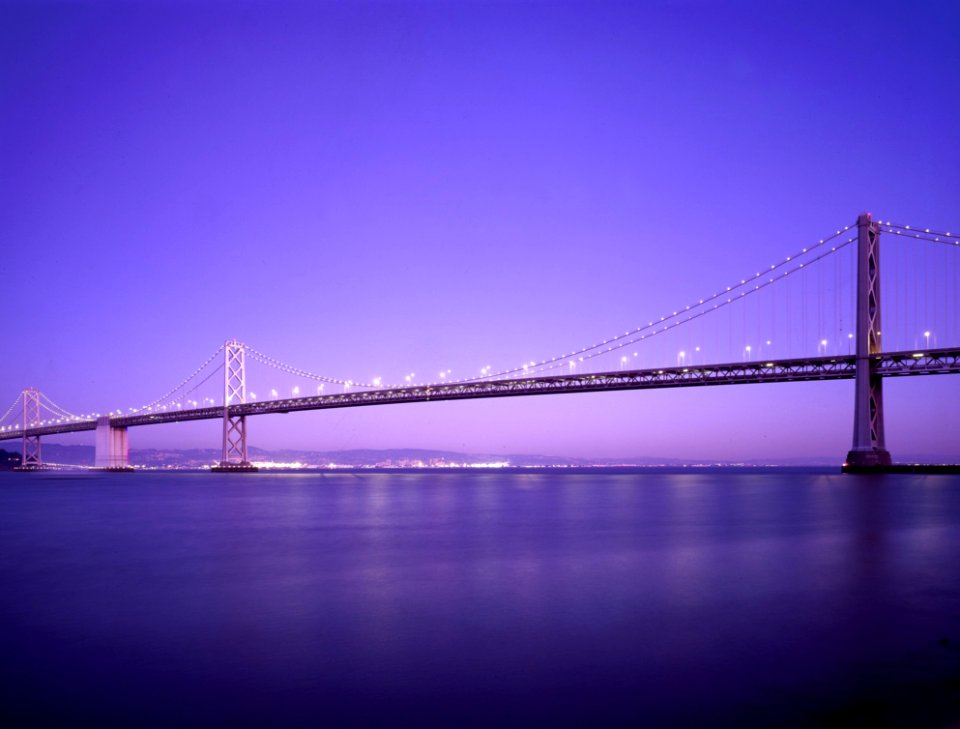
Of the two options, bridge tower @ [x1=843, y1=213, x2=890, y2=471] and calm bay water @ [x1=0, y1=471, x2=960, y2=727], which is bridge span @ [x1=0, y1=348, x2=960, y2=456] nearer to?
bridge tower @ [x1=843, y1=213, x2=890, y2=471]

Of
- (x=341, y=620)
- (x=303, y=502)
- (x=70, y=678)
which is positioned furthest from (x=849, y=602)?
(x=303, y=502)

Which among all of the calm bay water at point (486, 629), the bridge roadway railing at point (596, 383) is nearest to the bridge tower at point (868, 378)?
the bridge roadway railing at point (596, 383)

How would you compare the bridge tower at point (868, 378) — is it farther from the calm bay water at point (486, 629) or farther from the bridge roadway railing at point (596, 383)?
the calm bay water at point (486, 629)

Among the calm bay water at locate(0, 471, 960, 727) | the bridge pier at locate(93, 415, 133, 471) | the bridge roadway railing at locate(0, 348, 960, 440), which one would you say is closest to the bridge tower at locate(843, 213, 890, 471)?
the bridge roadway railing at locate(0, 348, 960, 440)

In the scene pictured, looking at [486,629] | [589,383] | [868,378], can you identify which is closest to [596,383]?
[589,383]

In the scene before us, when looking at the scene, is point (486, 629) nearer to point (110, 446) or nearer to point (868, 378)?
point (868, 378)

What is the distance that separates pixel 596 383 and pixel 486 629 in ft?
123

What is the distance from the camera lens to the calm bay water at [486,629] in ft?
14.6

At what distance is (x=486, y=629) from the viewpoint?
655 centimetres

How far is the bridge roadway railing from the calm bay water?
2285 cm

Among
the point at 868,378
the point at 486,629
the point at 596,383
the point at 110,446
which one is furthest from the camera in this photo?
the point at 110,446

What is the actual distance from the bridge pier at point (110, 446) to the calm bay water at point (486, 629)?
162 feet

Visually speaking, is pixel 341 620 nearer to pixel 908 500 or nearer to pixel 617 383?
pixel 908 500

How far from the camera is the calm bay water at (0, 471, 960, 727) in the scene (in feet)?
14.6
